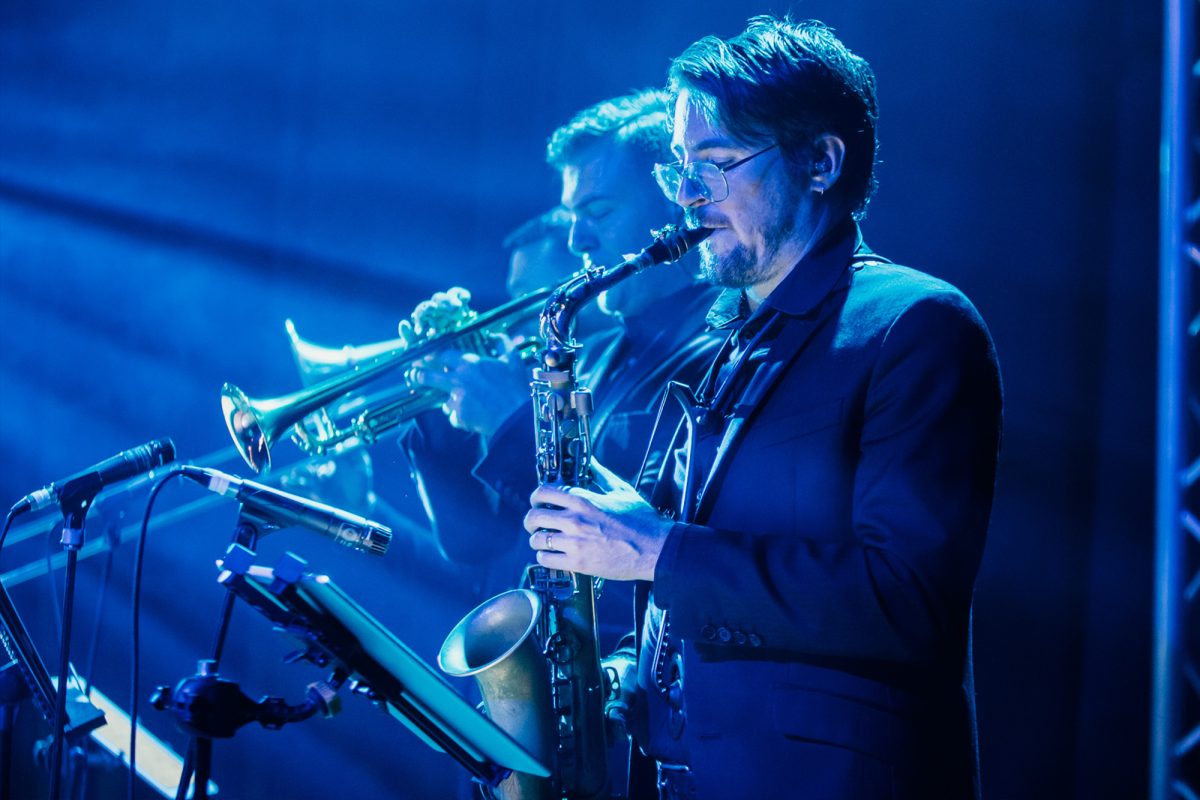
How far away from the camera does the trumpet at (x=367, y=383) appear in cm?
343

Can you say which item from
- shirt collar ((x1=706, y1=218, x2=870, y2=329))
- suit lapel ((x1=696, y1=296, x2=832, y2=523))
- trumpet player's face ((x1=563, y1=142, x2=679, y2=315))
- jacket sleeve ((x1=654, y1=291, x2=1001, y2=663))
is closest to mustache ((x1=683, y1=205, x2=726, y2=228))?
shirt collar ((x1=706, y1=218, x2=870, y2=329))

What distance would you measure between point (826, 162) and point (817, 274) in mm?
344

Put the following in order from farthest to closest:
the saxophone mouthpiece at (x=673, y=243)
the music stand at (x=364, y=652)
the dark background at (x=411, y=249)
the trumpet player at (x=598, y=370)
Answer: the dark background at (x=411, y=249), the trumpet player at (x=598, y=370), the saxophone mouthpiece at (x=673, y=243), the music stand at (x=364, y=652)

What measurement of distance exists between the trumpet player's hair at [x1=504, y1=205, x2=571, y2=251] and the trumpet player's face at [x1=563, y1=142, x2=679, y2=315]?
53 centimetres

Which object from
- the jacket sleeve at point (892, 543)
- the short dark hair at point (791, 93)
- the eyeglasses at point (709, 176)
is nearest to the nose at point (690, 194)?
the eyeglasses at point (709, 176)

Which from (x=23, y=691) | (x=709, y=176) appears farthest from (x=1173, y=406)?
(x=23, y=691)

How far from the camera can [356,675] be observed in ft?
5.30

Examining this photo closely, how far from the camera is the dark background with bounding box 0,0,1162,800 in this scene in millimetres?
3266

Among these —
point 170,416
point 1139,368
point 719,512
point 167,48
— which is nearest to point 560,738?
point 719,512

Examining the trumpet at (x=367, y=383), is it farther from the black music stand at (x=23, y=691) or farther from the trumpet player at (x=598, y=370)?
the black music stand at (x=23, y=691)

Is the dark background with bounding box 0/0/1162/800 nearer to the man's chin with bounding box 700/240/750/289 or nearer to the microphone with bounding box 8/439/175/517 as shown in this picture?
the microphone with bounding box 8/439/175/517

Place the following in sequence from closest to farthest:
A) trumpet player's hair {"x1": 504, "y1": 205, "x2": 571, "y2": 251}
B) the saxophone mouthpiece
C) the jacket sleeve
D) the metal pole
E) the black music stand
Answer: the jacket sleeve < the saxophone mouthpiece < the black music stand < the metal pole < trumpet player's hair {"x1": 504, "y1": 205, "x2": 571, "y2": 251}

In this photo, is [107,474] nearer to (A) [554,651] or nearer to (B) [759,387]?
(A) [554,651]

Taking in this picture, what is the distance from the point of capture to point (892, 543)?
5.55ft
